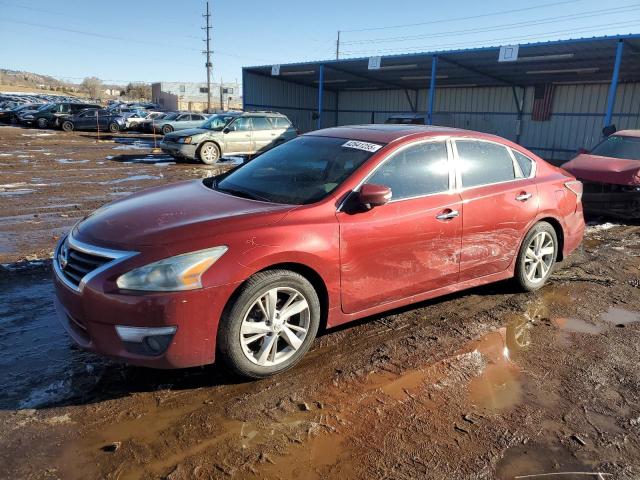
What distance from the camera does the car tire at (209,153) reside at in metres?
16.1

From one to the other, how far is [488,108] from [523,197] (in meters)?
22.9

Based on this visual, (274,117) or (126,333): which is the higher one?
(274,117)

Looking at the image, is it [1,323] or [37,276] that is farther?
[37,276]

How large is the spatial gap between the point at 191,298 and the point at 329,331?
1549mm

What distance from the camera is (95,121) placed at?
100 ft

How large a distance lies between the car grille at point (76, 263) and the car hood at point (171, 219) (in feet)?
0.30

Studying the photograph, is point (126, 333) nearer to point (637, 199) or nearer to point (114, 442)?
point (114, 442)

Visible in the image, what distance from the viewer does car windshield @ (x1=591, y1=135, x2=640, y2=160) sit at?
9.40 metres

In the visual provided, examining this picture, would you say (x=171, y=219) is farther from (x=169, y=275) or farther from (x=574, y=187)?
(x=574, y=187)

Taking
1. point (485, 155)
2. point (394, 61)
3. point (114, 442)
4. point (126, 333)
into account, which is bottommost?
point (114, 442)

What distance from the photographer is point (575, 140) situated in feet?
73.9

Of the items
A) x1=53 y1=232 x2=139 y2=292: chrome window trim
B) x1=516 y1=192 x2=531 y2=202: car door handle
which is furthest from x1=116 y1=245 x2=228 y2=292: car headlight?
x1=516 y1=192 x2=531 y2=202: car door handle

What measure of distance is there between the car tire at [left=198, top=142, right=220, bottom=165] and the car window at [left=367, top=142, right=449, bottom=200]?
12986 millimetres

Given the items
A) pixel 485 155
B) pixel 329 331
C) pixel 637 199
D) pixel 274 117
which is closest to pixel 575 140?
pixel 274 117
